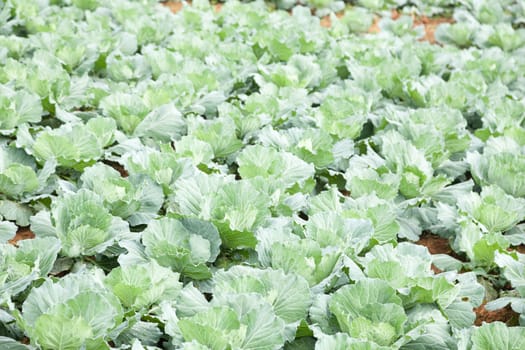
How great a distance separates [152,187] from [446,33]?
4.20 m

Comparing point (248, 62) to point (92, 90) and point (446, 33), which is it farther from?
point (446, 33)

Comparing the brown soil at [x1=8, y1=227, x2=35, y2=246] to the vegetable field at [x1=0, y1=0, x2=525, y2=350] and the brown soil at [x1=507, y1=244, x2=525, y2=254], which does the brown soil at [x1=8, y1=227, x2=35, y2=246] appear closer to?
the vegetable field at [x1=0, y1=0, x2=525, y2=350]

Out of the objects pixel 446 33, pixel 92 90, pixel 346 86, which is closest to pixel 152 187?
pixel 92 90

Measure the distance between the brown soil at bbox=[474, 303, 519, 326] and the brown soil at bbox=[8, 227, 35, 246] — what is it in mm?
1805

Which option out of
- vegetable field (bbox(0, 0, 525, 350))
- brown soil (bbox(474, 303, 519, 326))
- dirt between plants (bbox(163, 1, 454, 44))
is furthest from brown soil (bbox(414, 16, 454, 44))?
brown soil (bbox(474, 303, 519, 326))

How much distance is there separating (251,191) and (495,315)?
1051 mm

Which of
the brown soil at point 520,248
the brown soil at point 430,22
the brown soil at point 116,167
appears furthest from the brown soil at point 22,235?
the brown soil at point 430,22

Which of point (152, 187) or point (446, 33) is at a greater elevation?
point (152, 187)

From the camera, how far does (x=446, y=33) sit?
20.0 ft

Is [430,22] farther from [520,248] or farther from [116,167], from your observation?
[116,167]

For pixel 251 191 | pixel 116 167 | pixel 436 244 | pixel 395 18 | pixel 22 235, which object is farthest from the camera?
pixel 395 18

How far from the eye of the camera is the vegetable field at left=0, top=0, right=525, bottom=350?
206 cm

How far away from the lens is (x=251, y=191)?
8.37ft

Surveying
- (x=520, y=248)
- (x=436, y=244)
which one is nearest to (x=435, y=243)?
(x=436, y=244)
